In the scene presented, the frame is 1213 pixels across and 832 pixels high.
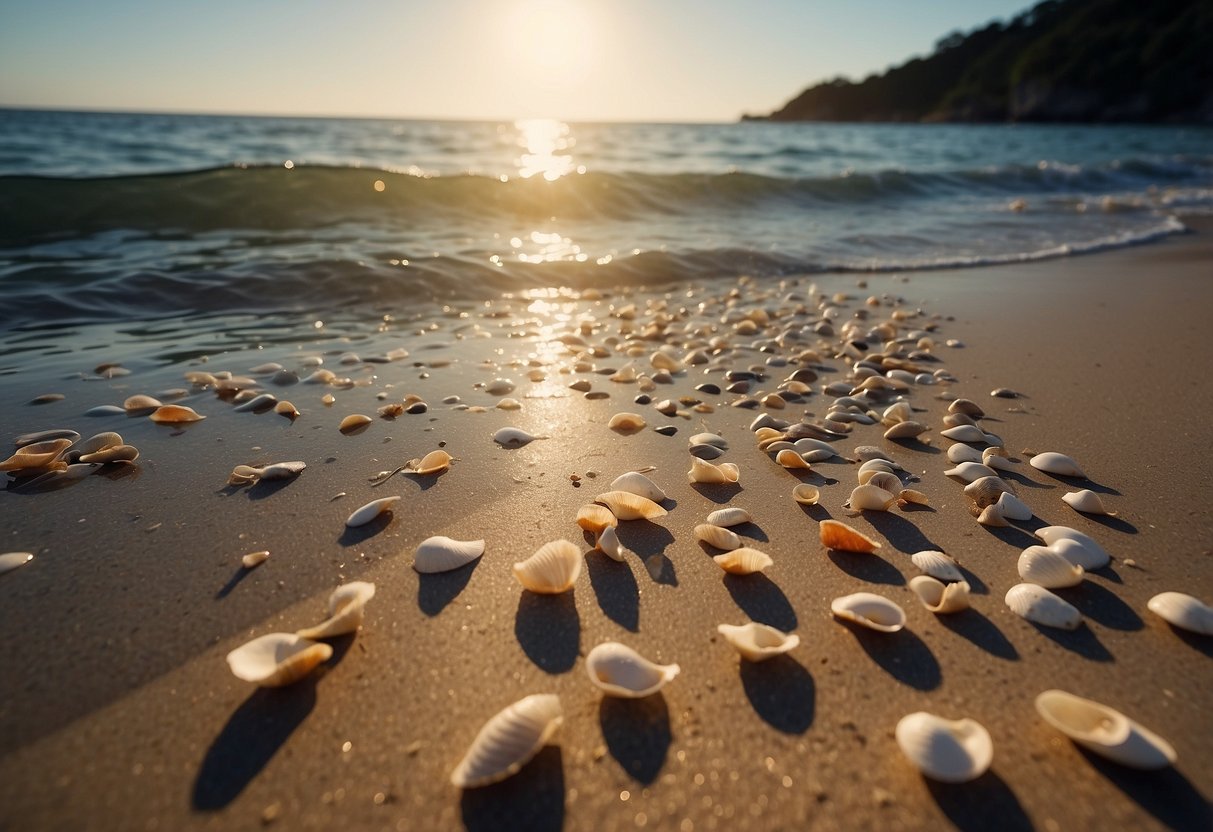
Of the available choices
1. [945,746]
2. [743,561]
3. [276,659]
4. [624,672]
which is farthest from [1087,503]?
[276,659]

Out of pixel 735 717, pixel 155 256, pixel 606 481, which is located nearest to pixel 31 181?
pixel 155 256

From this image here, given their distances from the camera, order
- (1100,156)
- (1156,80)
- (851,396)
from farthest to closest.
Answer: (1156,80) < (1100,156) < (851,396)

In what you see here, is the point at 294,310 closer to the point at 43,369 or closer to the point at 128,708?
the point at 43,369

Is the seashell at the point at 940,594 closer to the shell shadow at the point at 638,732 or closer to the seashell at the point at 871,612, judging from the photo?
the seashell at the point at 871,612

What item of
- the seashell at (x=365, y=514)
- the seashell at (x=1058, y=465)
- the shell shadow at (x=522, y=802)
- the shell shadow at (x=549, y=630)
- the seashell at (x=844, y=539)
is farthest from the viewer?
the seashell at (x=1058, y=465)

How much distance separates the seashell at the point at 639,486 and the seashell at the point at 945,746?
100 centimetres

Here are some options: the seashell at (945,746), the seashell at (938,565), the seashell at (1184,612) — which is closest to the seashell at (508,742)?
the seashell at (945,746)

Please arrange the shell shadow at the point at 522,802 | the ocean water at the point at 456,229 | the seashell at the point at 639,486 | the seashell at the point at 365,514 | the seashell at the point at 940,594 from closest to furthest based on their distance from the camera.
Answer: the shell shadow at the point at 522,802 → the seashell at the point at 940,594 → the seashell at the point at 365,514 → the seashell at the point at 639,486 → the ocean water at the point at 456,229

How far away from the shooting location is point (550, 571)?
1.53m

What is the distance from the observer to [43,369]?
334 cm

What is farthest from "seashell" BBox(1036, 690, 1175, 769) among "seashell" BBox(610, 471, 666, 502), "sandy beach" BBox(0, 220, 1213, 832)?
"seashell" BBox(610, 471, 666, 502)

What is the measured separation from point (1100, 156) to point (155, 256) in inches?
1084

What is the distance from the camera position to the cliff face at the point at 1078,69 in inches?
2259

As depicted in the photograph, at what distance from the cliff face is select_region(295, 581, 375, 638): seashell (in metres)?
80.0
